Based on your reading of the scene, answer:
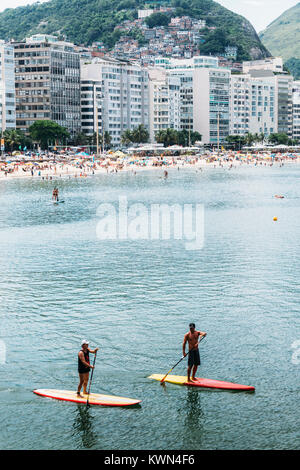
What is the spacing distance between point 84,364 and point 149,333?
857 centimetres

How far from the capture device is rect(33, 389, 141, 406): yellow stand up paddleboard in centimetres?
2584

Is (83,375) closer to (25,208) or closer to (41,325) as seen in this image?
(41,325)

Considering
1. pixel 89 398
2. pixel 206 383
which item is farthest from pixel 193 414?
pixel 89 398

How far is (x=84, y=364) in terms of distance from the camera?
25.5 metres

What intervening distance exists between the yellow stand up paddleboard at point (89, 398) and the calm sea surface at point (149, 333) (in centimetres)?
24

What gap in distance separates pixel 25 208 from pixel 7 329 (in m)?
61.2

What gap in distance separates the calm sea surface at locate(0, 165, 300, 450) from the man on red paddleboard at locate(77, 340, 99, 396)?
35.7 inches

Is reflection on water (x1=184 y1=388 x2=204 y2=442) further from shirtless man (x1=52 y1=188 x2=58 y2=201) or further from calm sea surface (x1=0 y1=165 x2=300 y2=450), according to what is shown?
shirtless man (x1=52 y1=188 x2=58 y2=201)

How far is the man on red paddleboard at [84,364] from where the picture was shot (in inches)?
996

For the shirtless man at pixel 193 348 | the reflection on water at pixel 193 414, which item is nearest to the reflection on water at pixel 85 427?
the reflection on water at pixel 193 414

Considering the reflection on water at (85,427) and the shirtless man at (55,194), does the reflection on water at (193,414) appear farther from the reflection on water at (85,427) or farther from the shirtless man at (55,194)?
the shirtless man at (55,194)

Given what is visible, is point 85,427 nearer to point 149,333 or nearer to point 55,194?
point 149,333

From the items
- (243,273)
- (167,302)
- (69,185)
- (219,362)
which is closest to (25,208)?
(69,185)

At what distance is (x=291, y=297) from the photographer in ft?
132
